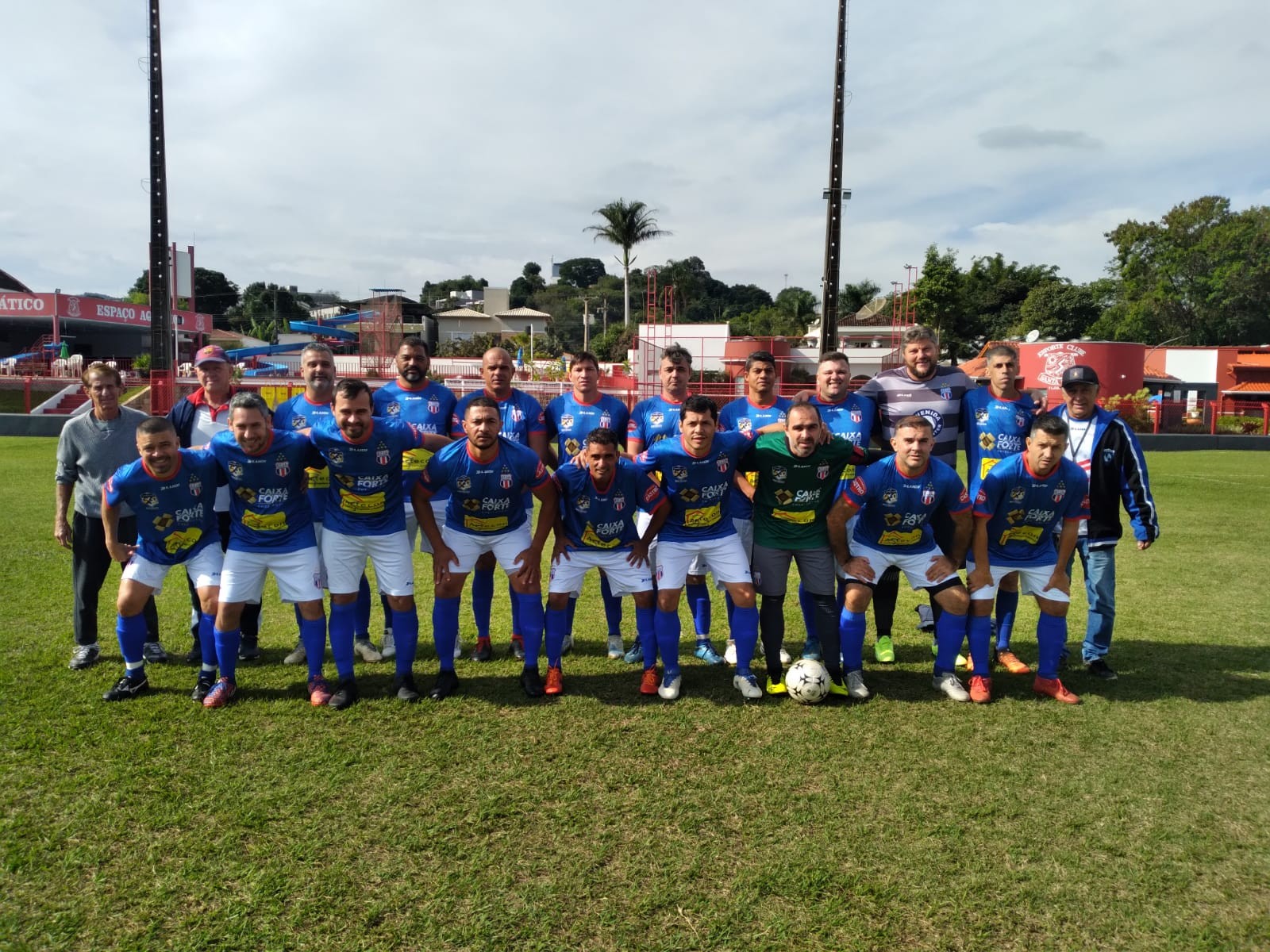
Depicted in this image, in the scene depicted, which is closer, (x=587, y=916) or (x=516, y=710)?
(x=587, y=916)

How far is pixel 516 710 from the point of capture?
4.51 meters

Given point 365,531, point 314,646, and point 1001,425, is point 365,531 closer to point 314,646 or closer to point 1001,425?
point 314,646

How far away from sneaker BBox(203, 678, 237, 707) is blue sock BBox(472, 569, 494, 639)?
1574 mm

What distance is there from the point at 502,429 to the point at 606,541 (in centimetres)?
122

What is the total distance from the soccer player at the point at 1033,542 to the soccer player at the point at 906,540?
0.36 feet

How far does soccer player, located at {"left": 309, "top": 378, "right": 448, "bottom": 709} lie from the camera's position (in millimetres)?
4625

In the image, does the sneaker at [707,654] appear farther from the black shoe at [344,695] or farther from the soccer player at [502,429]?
the black shoe at [344,695]

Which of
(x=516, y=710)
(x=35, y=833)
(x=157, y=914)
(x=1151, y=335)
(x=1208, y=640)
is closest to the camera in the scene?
(x=157, y=914)

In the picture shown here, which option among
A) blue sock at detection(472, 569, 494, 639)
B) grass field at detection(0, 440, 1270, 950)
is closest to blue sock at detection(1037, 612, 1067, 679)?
grass field at detection(0, 440, 1270, 950)

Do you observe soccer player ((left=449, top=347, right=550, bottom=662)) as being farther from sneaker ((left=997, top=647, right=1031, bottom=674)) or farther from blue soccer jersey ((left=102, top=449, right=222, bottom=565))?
sneaker ((left=997, top=647, right=1031, bottom=674))

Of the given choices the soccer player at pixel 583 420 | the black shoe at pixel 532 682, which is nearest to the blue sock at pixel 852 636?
the soccer player at pixel 583 420

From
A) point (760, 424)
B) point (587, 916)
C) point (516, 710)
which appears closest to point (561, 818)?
point (587, 916)

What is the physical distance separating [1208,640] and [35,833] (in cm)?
739

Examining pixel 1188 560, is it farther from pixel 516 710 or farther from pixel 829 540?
pixel 516 710
